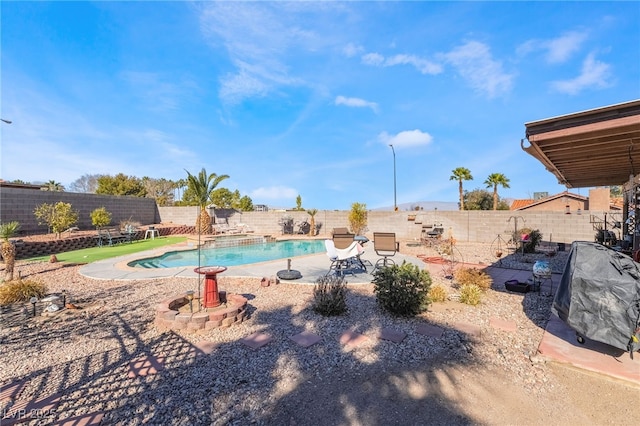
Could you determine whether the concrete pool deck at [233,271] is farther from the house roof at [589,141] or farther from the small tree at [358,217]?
the small tree at [358,217]

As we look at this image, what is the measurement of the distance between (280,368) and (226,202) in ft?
110

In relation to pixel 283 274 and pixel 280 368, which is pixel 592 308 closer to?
pixel 280 368

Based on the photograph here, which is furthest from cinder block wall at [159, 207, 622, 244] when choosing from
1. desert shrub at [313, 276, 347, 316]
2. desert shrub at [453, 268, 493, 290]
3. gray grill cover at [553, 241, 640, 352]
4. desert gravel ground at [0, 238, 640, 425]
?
desert gravel ground at [0, 238, 640, 425]

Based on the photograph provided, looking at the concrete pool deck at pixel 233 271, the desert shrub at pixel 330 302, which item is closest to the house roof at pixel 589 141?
the desert shrub at pixel 330 302

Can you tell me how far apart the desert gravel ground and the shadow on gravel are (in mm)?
13

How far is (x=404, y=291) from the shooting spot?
4.58 m

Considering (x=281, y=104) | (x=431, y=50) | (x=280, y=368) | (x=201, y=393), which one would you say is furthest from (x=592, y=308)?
(x=281, y=104)

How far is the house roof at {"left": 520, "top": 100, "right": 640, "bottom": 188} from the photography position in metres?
3.26

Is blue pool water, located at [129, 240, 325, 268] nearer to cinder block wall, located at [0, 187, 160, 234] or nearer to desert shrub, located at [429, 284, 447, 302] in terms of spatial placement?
desert shrub, located at [429, 284, 447, 302]

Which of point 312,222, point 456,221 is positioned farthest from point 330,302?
point 312,222

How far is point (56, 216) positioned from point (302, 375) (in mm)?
14338

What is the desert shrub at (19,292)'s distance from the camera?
532cm

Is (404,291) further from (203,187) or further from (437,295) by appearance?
(203,187)

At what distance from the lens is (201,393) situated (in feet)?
8.83
